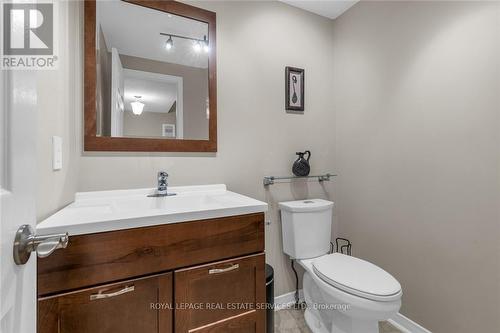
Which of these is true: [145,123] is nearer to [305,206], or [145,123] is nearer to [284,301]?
[305,206]

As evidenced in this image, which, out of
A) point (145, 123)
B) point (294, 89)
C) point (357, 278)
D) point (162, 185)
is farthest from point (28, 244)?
point (294, 89)

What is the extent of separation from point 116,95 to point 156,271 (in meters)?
1.02

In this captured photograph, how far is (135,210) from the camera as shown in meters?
0.99

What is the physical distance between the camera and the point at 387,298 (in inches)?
45.0

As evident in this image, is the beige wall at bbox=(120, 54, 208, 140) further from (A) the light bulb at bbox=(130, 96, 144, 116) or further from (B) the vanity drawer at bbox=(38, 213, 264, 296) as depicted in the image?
A: (B) the vanity drawer at bbox=(38, 213, 264, 296)

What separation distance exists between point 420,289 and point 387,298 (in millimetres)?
572

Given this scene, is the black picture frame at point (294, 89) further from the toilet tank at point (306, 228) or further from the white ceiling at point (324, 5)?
the toilet tank at point (306, 228)

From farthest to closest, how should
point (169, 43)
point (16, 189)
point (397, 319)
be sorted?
point (397, 319) → point (169, 43) → point (16, 189)

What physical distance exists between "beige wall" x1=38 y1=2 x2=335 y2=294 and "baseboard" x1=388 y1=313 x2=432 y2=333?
721 millimetres

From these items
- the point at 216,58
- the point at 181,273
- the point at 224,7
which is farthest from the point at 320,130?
the point at 181,273

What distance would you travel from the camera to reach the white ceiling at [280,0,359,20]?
6.11 ft

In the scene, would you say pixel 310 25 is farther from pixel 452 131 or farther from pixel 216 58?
pixel 452 131

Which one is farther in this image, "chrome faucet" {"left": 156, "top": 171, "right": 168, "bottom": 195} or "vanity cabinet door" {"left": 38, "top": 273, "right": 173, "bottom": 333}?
"chrome faucet" {"left": 156, "top": 171, "right": 168, "bottom": 195}

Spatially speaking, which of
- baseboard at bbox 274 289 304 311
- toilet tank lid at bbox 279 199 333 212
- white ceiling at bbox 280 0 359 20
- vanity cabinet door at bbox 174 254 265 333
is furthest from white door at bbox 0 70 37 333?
white ceiling at bbox 280 0 359 20
